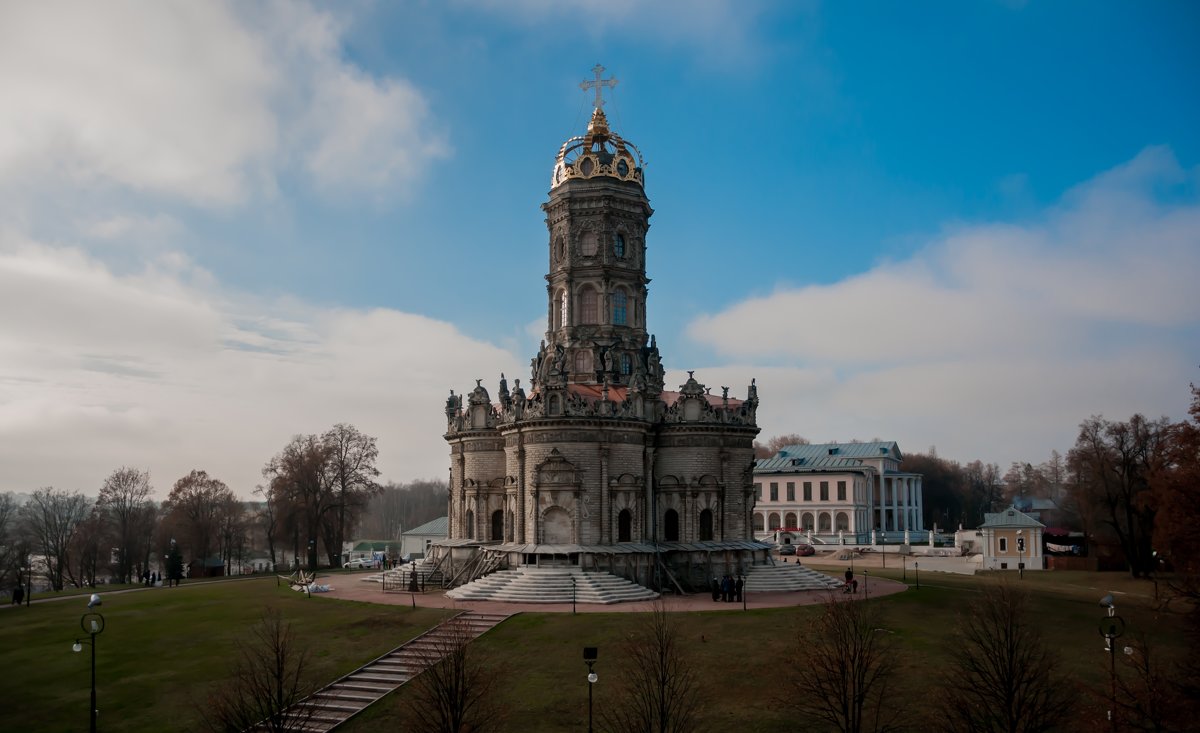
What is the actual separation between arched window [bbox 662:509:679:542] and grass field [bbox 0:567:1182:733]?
1169 cm

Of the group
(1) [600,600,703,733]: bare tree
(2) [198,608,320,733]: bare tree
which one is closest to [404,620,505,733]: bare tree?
(2) [198,608,320,733]: bare tree

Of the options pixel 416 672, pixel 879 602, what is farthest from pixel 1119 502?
pixel 416 672

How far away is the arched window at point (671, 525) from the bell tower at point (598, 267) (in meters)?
8.11

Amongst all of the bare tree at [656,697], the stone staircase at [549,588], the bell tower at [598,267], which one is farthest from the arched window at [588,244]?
the bare tree at [656,697]

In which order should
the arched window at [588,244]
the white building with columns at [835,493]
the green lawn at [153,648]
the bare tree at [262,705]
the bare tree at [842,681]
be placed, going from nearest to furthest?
the bare tree at [262,705] → the bare tree at [842,681] → the green lawn at [153,648] → the arched window at [588,244] → the white building with columns at [835,493]

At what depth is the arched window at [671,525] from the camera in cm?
5356

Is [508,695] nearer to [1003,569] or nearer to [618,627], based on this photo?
[618,627]

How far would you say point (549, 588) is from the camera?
46281mm

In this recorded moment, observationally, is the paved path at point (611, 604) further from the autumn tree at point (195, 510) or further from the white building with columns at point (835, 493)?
the white building with columns at point (835, 493)

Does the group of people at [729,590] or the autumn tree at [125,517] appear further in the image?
the autumn tree at [125,517]

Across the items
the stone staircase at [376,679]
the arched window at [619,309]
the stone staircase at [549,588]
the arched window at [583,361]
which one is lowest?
the stone staircase at [376,679]

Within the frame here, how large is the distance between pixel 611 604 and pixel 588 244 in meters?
23.1

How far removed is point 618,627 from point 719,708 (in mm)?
8944

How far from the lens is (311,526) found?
7488 cm
